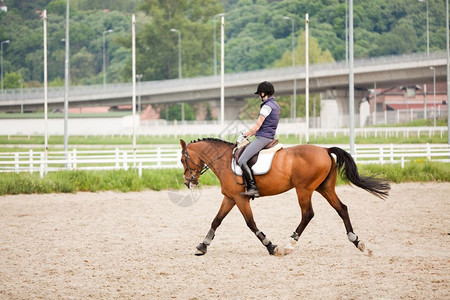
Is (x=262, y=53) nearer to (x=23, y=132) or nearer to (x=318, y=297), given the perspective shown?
(x=23, y=132)

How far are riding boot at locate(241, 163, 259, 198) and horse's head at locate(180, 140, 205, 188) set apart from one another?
1.19 meters

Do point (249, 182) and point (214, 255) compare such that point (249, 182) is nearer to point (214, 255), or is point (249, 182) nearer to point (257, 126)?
point (257, 126)

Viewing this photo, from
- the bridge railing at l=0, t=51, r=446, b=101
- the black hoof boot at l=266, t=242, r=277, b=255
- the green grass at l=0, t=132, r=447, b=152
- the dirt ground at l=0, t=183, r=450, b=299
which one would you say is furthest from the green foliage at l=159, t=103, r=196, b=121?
the black hoof boot at l=266, t=242, r=277, b=255

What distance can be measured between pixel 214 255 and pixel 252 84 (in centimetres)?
6815

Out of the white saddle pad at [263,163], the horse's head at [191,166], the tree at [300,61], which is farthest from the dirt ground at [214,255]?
the tree at [300,61]

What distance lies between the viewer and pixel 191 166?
12531mm

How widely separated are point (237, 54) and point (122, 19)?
23659mm

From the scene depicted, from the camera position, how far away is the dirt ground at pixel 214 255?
9.01 meters

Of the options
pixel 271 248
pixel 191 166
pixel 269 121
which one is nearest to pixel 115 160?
pixel 191 166

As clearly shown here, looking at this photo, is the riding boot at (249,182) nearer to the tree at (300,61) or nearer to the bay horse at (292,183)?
the bay horse at (292,183)

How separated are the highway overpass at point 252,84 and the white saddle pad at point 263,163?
60.1 meters

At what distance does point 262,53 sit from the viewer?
378 ft

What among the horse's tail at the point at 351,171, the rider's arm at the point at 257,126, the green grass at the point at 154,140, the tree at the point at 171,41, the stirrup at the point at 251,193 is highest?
the tree at the point at 171,41

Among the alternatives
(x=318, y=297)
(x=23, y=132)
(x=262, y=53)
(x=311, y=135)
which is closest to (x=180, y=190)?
(x=318, y=297)
